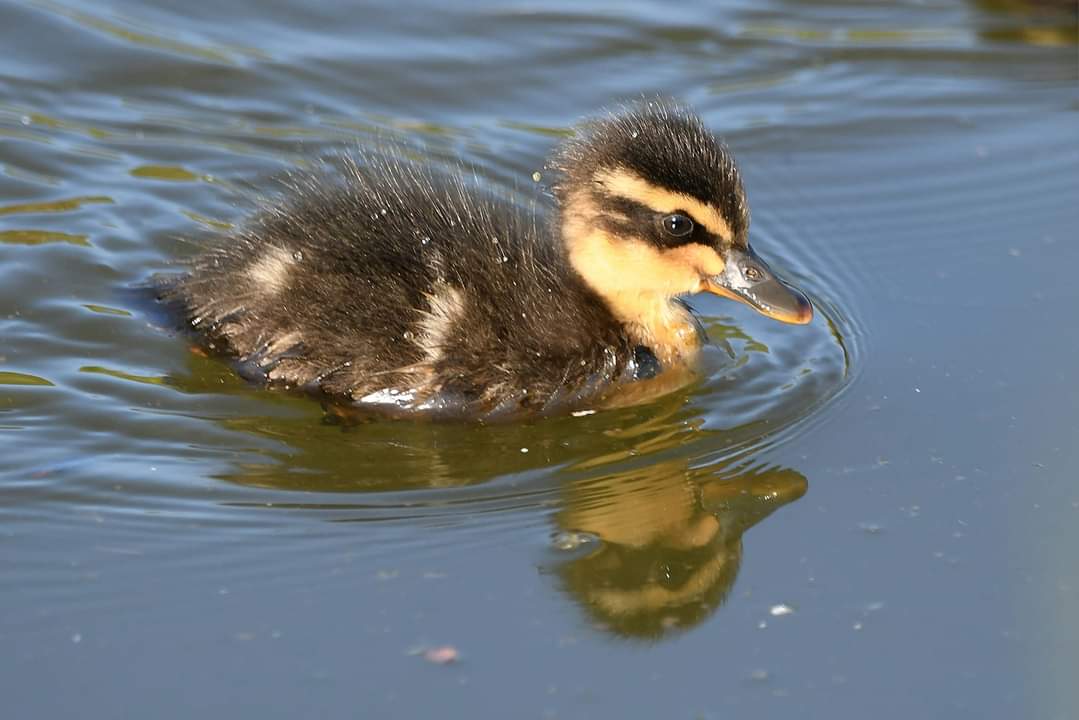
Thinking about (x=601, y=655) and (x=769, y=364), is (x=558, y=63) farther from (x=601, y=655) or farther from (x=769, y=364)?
(x=601, y=655)

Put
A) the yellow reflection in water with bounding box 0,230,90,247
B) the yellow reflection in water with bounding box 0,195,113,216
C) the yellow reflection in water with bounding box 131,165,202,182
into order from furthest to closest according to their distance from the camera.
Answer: the yellow reflection in water with bounding box 131,165,202,182 → the yellow reflection in water with bounding box 0,195,113,216 → the yellow reflection in water with bounding box 0,230,90,247

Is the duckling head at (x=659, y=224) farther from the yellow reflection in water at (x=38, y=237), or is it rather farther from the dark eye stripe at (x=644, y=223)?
the yellow reflection in water at (x=38, y=237)

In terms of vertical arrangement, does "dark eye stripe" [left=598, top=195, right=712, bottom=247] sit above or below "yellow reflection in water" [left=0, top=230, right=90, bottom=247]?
above

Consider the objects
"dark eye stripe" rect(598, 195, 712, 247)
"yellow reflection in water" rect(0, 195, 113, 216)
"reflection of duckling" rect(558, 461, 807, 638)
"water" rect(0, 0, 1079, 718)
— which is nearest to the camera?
"water" rect(0, 0, 1079, 718)

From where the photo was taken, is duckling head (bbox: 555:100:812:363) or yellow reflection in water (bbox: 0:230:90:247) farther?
yellow reflection in water (bbox: 0:230:90:247)

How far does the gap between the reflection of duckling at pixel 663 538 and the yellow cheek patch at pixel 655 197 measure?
676mm

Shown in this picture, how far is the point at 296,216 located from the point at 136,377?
590 mm

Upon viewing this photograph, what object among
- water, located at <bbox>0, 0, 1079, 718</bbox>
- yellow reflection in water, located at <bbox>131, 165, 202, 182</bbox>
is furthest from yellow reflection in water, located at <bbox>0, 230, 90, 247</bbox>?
yellow reflection in water, located at <bbox>131, 165, 202, 182</bbox>

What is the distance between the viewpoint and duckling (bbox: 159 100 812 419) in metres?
4.30

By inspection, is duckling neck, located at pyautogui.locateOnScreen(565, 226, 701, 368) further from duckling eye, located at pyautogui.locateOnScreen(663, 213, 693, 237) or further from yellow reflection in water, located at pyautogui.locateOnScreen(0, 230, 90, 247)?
yellow reflection in water, located at pyautogui.locateOnScreen(0, 230, 90, 247)

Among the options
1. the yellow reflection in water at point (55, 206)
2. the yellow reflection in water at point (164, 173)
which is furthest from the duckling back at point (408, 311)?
the yellow reflection in water at point (164, 173)

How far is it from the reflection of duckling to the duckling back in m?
0.44

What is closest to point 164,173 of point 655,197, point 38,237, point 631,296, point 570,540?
point 38,237

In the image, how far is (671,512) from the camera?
3.91 m
